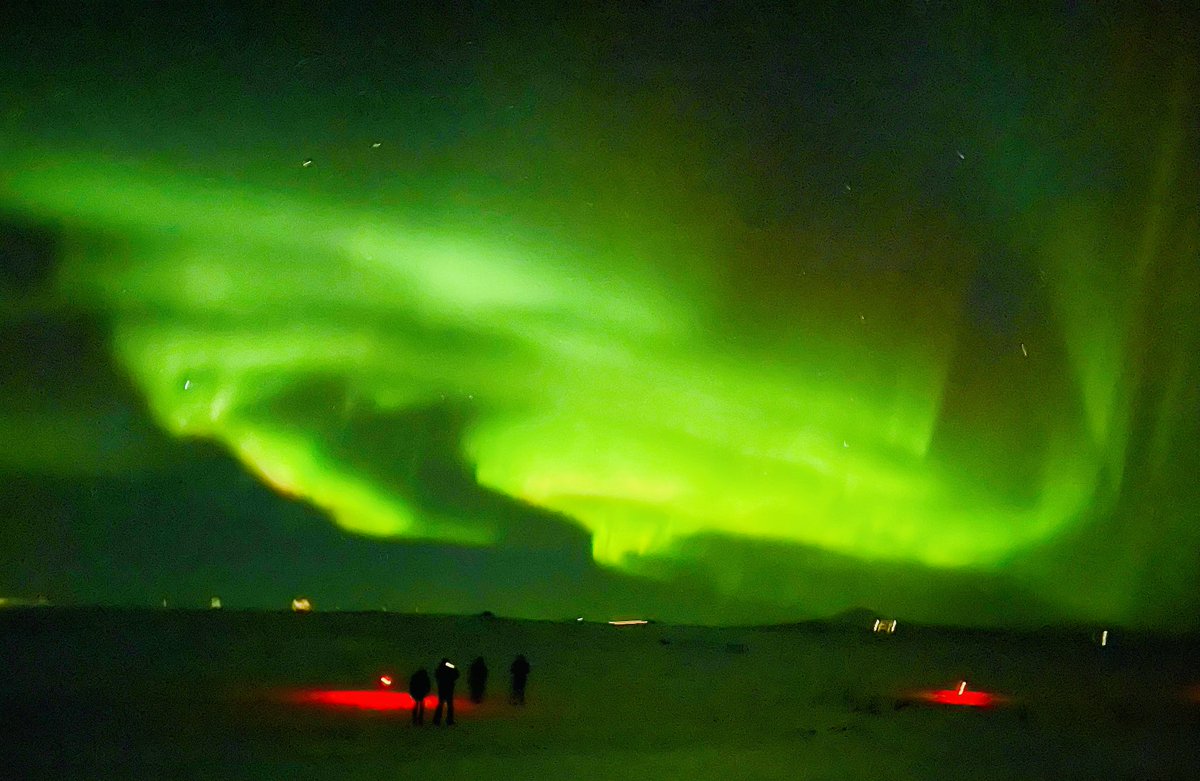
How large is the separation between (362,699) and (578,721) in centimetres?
403

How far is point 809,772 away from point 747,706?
7247 mm

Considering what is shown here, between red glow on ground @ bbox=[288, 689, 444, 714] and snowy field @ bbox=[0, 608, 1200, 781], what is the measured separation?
228 millimetres

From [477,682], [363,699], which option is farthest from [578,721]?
[363,699]

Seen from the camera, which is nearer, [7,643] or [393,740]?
[393,740]

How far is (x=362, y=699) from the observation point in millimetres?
18625

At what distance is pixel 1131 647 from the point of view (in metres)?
61.5

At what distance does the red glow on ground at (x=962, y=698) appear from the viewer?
21.7m

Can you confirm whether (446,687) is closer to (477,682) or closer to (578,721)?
(578,721)

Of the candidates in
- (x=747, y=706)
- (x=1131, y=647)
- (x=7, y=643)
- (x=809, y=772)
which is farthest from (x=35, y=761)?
(x=1131, y=647)

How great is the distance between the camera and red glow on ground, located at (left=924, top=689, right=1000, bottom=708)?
21.7 meters

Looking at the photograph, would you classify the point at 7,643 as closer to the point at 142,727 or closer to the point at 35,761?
the point at 142,727

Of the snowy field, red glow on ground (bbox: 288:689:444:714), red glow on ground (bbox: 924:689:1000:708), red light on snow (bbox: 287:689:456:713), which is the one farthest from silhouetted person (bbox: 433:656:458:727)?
red glow on ground (bbox: 924:689:1000:708)

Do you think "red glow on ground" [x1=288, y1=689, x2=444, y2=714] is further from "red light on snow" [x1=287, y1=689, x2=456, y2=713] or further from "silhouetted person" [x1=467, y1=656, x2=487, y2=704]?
"silhouetted person" [x1=467, y1=656, x2=487, y2=704]

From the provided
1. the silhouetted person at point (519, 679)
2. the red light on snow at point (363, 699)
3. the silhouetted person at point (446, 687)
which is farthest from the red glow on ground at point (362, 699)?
the silhouetted person at point (446, 687)
